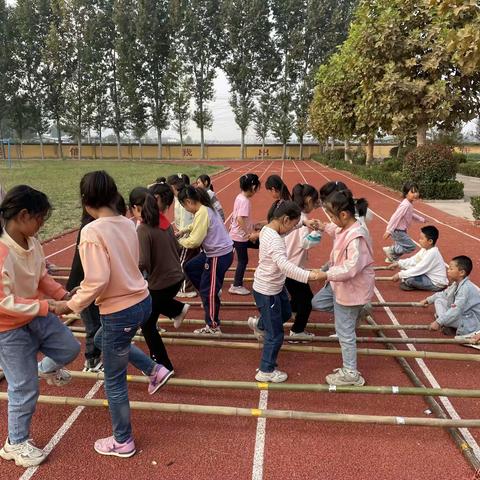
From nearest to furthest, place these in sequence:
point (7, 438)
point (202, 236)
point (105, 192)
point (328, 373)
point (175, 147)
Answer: point (105, 192)
point (7, 438)
point (328, 373)
point (202, 236)
point (175, 147)

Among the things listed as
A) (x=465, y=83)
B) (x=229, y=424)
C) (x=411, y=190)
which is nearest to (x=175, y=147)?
(x=465, y=83)

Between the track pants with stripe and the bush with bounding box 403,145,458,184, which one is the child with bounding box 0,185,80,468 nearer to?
the track pants with stripe

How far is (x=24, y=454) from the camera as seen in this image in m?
2.65

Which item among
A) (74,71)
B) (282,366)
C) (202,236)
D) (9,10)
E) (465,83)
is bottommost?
(282,366)

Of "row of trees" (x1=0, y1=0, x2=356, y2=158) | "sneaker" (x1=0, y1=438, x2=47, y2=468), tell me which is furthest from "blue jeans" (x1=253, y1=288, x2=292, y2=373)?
"row of trees" (x1=0, y1=0, x2=356, y2=158)

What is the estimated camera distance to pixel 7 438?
282cm

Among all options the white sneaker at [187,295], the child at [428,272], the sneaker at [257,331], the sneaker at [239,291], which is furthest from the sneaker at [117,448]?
the child at [428,272]

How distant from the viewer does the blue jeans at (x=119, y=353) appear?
8.21ft

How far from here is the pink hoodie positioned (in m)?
3.18

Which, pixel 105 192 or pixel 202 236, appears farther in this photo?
pixel 202 236

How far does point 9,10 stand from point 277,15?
2818cm

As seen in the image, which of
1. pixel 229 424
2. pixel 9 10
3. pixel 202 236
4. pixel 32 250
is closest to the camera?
pixel 32 250

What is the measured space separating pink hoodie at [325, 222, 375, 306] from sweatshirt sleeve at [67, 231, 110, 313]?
5.27ft

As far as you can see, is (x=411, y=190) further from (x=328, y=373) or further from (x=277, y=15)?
(x=277, y=15)
